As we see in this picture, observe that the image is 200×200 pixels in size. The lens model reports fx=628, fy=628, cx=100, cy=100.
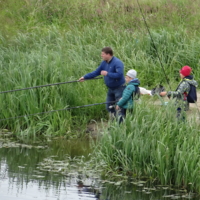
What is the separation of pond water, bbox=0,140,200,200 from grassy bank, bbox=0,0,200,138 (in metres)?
1.40

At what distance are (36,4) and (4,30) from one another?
1.93 metres

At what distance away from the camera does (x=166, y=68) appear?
44.5ft

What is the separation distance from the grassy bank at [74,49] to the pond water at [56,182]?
55.1 inches

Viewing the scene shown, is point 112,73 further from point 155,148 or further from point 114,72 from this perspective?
point 155,148

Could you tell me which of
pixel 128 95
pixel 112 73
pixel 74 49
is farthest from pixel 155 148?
pixel 74 49

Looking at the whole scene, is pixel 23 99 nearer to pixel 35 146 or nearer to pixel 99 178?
pixel 35 146

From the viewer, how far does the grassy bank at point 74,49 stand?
1131cm

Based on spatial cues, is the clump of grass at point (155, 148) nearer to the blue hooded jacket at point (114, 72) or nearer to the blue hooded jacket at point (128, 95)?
the blue hooded jacket at point (128, 95)

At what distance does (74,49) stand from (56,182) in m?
6.15

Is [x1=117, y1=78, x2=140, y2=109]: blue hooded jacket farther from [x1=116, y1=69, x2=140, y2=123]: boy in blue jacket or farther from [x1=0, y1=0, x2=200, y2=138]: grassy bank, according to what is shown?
[x1=0, y1=0, x2=200, y2=138]: grassy bank

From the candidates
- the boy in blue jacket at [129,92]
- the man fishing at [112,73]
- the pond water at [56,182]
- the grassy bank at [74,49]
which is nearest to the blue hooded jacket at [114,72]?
the man fishing at [112,73]

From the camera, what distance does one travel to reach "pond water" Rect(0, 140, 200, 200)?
764 cm

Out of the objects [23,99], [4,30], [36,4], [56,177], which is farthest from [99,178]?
[36,4]

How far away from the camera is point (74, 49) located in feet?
45.6
